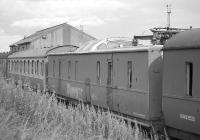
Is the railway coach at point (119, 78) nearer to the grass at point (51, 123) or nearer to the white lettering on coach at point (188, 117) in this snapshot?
the grass at point (51, 123)

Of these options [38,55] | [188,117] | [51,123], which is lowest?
[51,123]

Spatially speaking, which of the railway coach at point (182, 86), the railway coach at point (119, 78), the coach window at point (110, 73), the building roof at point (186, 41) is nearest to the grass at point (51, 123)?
the railway coach at point (182, 86)

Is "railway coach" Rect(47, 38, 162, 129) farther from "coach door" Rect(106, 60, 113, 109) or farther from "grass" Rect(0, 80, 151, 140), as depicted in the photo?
"grass" Rect(0, 80, 151, 140)

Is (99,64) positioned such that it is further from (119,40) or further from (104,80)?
(119,40)

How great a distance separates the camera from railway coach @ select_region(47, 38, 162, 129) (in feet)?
35.6

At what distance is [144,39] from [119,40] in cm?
195

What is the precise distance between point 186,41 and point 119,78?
362 centimetres

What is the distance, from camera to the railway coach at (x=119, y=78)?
10840 mm

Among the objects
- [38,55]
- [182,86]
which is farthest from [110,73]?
[38,55]

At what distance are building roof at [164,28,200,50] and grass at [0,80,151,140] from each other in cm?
237

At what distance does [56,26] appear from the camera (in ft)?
193

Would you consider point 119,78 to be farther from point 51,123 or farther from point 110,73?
point 51,123

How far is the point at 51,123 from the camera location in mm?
9016

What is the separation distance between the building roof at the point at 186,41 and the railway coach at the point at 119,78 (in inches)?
35.0
